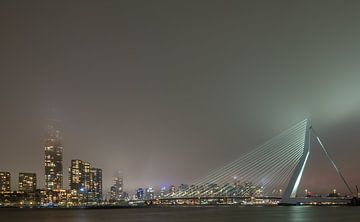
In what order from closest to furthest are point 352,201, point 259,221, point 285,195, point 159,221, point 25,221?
point 259,221
point 159,221
point 25,221
point 285,195
point 352,201

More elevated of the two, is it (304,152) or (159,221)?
(304,152)

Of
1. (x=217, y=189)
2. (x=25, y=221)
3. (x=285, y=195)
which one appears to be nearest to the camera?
(x=25, y=221)

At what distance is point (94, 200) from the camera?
548 feet

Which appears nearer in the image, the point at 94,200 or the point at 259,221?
the point at 259,221

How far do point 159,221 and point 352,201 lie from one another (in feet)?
205

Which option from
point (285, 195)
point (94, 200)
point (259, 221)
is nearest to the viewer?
point (259, 221)

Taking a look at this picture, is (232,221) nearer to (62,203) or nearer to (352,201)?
(352,201)

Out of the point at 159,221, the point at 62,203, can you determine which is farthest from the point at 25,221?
the point at 62,203

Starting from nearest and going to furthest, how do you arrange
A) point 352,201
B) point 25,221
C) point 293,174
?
point 25,221 < point 293,174 < point 352,201

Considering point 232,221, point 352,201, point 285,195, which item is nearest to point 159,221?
point 232,221

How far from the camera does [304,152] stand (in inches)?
2616

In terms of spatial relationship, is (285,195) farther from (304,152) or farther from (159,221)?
(159,221)

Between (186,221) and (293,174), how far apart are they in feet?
66.5

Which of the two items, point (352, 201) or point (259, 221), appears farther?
point (352, 201)
